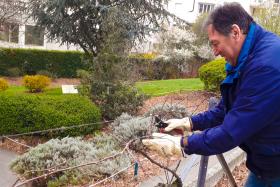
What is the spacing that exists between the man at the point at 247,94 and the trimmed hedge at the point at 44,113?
21.9 ft

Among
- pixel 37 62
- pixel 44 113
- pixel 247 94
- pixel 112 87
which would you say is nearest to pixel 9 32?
pixel 37 62

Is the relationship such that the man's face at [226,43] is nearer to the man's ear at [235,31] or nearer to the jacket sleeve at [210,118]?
the man's ear at [235,31]

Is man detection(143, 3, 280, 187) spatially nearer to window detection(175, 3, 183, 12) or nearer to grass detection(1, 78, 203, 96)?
grass detection(1, 78, 203, 96)

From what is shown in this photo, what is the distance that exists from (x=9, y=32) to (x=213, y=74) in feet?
47.2

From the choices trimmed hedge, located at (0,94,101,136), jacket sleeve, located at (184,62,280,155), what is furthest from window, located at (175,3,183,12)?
jacket sleeve, located at (184,62,280,155)

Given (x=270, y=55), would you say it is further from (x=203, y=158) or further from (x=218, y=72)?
(x=218, y=72)

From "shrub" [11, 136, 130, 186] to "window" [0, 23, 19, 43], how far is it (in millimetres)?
16103

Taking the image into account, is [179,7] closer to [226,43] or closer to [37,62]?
[37,62]

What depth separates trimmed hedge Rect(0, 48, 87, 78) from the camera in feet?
76.6

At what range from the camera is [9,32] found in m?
23.0

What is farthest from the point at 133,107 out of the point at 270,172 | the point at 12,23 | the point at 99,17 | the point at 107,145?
the point at 12,23

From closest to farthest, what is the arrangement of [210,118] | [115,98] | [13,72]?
[210,118]
[115,98]
[13,72]

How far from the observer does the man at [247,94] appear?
222cm

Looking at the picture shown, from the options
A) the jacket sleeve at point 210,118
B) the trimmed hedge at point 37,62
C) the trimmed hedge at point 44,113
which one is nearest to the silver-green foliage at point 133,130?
the trimmed hedge at point 44,113
